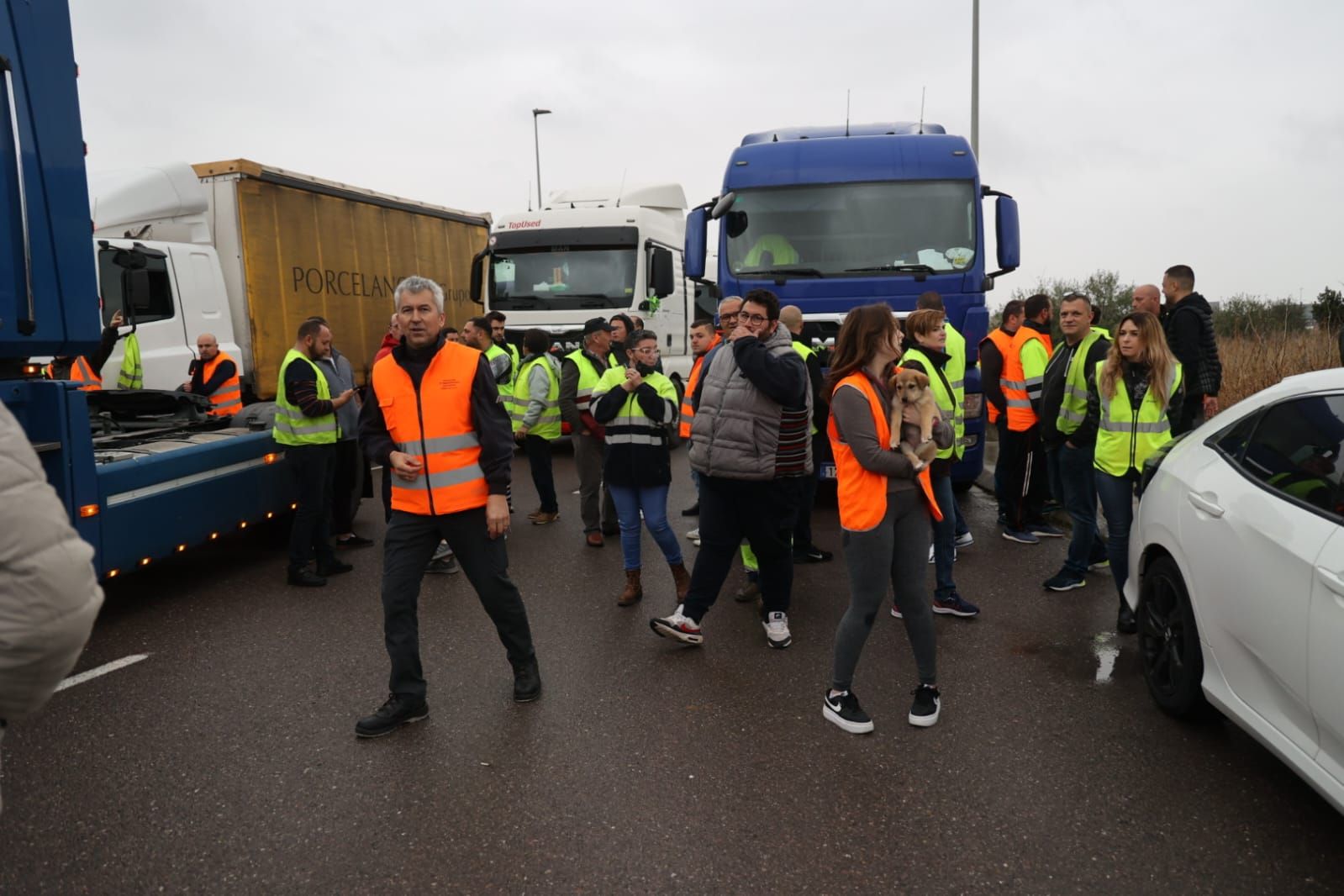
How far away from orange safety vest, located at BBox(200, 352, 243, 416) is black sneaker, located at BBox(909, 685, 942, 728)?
5.81m

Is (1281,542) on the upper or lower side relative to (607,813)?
upper

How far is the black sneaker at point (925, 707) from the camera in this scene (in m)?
4.05

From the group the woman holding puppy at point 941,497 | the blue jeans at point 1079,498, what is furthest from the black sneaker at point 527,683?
the blue jeans at point 1079,498

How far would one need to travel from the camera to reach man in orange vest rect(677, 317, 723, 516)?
5.57 meters

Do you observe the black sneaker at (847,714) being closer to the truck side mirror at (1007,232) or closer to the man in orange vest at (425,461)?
the man in orange vest at (425,461)

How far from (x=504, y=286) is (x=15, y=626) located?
12394 mm

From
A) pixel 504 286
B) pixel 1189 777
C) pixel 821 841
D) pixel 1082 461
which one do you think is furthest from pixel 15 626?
pixel 504 286

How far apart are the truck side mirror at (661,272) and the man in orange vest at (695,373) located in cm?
503

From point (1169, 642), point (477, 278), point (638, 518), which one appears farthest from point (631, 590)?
point (477, 278)

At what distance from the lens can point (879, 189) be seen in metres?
8.74

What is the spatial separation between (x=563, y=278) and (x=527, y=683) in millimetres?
9529

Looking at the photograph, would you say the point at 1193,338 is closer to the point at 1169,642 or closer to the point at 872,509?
the point at 1169,642

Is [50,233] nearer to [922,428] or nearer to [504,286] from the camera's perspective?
[922,428]

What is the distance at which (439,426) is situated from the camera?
408 cm
